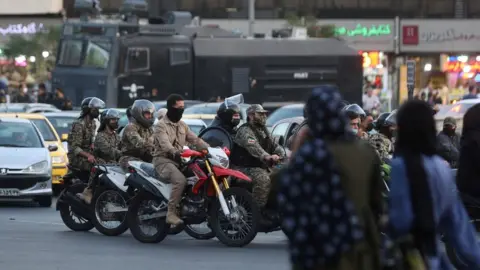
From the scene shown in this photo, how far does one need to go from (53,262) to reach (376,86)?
3764 centimetres

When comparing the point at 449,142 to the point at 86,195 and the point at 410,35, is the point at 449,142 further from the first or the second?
the point at 410,35

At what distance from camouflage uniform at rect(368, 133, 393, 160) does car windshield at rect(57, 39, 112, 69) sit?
2110 cm

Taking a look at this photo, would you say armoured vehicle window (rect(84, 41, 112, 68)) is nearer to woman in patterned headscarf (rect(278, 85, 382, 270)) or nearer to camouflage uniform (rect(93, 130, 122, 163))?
camouflage uniform (rect(93, 130, 122, 163))

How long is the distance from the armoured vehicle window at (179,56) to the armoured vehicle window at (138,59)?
2.49 ft

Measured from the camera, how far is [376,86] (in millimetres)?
50469

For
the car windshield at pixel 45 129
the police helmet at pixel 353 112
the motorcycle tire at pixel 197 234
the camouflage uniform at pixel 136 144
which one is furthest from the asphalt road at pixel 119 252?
the car windshield at pixel 45 129

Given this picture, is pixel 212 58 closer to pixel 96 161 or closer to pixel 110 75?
pixel 110 75

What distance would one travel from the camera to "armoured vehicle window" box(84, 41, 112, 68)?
36.5m

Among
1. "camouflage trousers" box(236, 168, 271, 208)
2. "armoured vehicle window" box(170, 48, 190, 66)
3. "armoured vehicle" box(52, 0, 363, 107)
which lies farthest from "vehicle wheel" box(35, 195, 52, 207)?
"armoured vehicle window" box(170, 48, 190, 66)

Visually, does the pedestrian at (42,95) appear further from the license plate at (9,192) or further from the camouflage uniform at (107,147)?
the camouflage uniform at (107,147)

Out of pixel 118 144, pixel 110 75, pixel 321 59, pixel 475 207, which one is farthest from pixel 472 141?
pixel 321 59

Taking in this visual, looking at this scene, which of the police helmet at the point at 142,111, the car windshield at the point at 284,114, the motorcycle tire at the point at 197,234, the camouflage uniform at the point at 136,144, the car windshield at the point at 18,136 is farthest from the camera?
the car windshield at the point at 284,114

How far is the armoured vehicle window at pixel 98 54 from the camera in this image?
36.5 meters

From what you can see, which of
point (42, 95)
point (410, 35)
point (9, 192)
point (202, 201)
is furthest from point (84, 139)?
point (410, 35)
